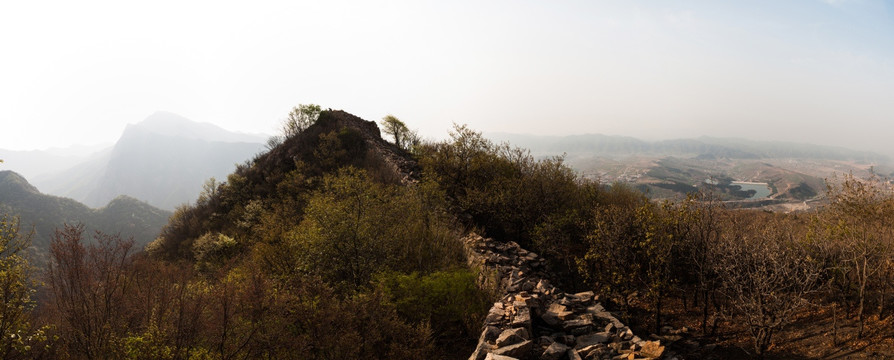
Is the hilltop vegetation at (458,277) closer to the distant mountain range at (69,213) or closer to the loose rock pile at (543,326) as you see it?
the loose rock pile at (543,326)

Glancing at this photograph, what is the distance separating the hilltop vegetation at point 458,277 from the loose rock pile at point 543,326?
72cm

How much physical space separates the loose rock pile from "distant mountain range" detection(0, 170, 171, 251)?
495 ft

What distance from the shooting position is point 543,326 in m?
14.6

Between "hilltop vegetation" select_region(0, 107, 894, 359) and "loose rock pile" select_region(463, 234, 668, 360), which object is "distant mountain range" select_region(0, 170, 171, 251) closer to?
"hilltop vegetation" select_region(0, 107, 894, 359)

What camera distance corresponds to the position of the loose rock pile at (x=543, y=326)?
39.2 feet

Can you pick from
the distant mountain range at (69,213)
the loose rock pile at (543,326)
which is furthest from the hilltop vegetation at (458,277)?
the distant mountain range at (69,213)

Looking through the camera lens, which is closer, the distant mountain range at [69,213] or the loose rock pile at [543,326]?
the loose rock pile at [543,326]

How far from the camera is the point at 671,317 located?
2000cm

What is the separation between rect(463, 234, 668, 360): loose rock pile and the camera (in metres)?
12.0

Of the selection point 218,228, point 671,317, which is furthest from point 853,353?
point 218,228

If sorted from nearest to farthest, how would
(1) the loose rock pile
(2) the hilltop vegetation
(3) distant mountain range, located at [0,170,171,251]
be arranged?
1. (1) the loose rock pile
2. (2) the hilltop vegetation
3. (3) distant mountain range, located at [0,170,171,251]

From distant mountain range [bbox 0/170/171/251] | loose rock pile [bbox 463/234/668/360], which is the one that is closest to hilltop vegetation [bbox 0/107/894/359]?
loose rock pile [bbox 463/234/668/360]

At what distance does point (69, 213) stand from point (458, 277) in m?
193

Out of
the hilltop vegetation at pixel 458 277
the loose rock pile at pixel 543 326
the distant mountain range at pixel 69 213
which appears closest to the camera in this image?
the loose rock pile at pixel 543 326
